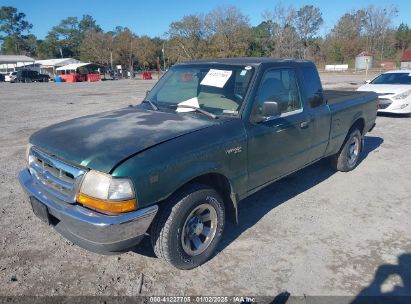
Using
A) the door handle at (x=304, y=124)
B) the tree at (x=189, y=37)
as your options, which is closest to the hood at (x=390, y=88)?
the door handle at (x=304, y=124)

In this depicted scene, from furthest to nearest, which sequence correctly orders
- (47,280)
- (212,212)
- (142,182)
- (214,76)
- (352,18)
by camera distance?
(352,18) → (214,76) → (212,212) → (47,280) → (142,182)

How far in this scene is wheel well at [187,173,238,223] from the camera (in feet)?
10.8

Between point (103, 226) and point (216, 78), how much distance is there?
2150 millimetres

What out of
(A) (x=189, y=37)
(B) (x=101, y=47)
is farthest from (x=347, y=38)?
(B) (x=101, y=47)

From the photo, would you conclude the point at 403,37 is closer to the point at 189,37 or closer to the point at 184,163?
the point at 189,37

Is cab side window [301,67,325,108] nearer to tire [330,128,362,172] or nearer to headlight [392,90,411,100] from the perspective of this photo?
tire [330,128,362,172]

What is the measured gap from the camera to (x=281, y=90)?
162 inches

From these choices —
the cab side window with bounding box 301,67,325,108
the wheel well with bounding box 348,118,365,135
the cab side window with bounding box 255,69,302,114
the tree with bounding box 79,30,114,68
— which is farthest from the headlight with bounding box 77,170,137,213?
the tree with bounding box 79,30,114,68

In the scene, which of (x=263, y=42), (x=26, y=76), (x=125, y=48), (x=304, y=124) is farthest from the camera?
(x=263, y=42)

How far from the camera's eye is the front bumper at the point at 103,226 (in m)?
2.58

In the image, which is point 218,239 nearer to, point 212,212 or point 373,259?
point 212,212

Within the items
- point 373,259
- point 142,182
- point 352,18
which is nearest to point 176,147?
point 142,182

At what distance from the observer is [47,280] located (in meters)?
3.08

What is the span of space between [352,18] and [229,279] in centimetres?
10150
